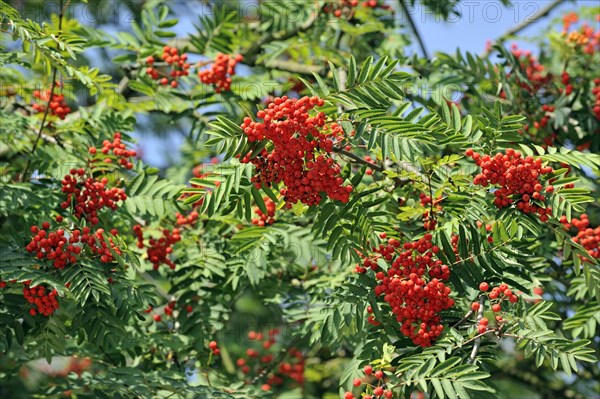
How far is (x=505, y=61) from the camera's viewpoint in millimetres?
6102

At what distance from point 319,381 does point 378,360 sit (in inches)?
137

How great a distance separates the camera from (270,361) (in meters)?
6.55

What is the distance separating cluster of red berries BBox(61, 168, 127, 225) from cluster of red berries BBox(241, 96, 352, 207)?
3.91ft

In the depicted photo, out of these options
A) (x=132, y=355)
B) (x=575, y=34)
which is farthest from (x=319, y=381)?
(x=575, y=34)

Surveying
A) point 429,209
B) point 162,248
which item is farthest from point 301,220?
point 429,209

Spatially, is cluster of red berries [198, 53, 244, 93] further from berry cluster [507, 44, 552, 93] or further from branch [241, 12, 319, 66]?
berry cluster [507, 44, 552, 93]

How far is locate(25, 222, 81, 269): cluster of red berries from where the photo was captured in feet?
13.9

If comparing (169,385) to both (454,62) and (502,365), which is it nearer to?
(454,62)

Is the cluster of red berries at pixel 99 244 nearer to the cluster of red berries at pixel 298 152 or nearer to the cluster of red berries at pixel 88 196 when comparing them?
the cluster of red berries at pixel 88 196

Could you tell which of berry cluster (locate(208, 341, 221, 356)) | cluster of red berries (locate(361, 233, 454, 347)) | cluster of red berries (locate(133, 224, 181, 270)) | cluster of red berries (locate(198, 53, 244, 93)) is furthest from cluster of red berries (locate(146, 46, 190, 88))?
cluster of red berries (locate(361, 233, 454, 347))

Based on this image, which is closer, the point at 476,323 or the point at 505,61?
the point at 476,323

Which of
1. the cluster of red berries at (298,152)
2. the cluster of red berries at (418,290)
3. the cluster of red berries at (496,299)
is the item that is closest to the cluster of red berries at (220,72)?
the cluster of red berries at (298,152)

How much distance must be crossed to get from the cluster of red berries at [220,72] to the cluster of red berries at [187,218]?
35.4 inches

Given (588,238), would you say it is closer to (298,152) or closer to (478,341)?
(478,341)
